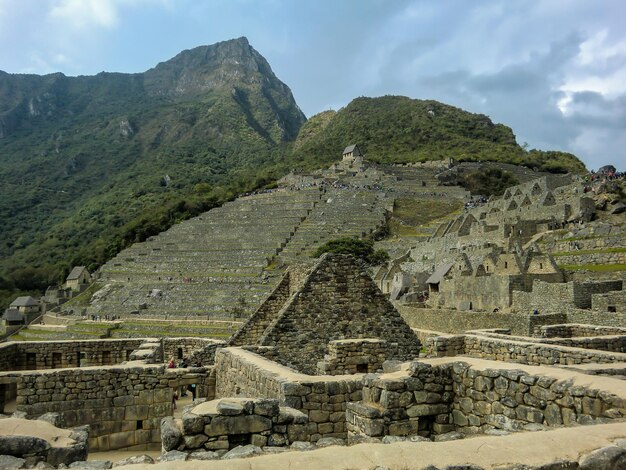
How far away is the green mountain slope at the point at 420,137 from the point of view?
119562 mm

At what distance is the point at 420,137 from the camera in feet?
480

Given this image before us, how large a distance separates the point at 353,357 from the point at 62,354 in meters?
7.02

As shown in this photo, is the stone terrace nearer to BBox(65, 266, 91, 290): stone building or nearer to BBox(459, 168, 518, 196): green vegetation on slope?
BBox(65, 266, 91, 290): stone building

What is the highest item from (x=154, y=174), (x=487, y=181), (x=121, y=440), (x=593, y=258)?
(x=154, y=174)

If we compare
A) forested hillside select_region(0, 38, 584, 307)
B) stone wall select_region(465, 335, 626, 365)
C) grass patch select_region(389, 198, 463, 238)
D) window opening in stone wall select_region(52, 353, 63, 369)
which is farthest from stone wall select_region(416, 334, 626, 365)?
forested hillside select_region(0, 38, 584, 307)

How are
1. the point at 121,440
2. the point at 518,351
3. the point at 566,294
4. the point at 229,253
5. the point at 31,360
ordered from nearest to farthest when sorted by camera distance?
Answer: the point at 121,440, the point at 518,351, the point at 31,360, the point at 566,294, the point at 229,253

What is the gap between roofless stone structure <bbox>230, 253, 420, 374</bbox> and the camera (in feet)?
33.8

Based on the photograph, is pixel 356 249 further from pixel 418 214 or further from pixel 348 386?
pixel 348 386

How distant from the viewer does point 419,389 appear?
19.2 ft

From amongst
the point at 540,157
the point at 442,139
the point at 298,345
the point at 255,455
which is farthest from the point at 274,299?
the point at 442,139

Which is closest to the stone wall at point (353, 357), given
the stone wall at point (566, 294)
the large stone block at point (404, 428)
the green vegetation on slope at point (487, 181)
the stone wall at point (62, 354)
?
the large stone block at point (404, 428)

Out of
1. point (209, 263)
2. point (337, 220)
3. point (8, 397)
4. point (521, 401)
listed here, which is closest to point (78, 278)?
point (209, 263)

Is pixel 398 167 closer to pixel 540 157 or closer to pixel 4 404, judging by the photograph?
pixel 540 157

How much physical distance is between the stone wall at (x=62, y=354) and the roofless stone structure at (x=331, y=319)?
4028 mm
